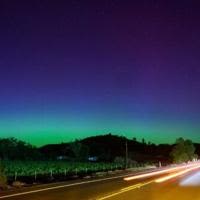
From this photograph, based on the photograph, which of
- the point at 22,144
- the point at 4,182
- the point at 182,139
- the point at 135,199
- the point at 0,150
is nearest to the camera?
the point at 135,199

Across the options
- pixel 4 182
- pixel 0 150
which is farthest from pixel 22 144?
pixel 4 182

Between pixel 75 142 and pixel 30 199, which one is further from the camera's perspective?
pixel 75 142

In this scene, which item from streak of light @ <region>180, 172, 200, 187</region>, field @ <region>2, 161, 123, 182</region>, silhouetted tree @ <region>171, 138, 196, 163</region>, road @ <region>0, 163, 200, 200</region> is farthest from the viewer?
silhouetted tree @ <region>171, 138, 196, 163</region>

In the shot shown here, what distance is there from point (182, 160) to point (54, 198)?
326 ft

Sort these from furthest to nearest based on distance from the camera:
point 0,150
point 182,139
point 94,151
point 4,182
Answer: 1. point 94,151
2. point 0,150
3. point 182,139
4. point 4,182


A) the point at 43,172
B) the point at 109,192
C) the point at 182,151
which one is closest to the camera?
the point at 109,192

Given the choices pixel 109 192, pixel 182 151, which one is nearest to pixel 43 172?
pixel 109 192

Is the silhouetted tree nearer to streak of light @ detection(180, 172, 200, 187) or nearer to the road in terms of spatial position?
streak of light @ detection(180, 172, 200, 187)

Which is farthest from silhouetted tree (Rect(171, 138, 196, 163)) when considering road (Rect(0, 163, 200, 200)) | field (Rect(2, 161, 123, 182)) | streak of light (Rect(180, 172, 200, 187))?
road (Rect(0, 163, 200, 200))

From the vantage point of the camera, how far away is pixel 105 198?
20734 millimetres

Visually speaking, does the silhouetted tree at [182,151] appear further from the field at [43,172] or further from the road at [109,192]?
the road at [109,192]

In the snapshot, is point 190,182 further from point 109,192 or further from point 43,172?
point 43,172

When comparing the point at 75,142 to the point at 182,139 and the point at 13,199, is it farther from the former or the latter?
the point at 13,199

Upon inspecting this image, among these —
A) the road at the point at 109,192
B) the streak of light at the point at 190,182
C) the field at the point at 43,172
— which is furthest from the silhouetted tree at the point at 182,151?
the road at the point at 109,192
